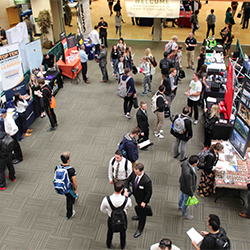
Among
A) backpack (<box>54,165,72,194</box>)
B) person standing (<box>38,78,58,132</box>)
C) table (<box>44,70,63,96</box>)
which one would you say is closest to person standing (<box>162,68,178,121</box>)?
person standing (<box>38,78,58,132</box>)

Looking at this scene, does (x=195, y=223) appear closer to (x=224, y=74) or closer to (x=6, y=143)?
(x=6, y=143)

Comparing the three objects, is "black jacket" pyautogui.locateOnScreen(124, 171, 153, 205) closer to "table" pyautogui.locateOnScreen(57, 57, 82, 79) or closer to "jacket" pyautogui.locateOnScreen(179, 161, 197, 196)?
"jacket" pyautogui.locateOnScreen(179, 161, 197, 196)

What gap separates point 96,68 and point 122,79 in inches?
153

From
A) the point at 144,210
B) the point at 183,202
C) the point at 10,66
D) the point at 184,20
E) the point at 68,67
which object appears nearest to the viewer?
the point at 144,210

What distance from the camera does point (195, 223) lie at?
478cm

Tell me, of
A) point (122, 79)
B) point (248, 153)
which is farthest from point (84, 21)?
point (248, 153)

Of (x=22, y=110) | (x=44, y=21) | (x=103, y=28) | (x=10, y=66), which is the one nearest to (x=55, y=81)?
(x=10, y=66)

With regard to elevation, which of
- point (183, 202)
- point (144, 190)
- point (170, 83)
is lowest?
point (183, 202)

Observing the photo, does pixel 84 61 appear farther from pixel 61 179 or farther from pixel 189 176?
pixel 189 176

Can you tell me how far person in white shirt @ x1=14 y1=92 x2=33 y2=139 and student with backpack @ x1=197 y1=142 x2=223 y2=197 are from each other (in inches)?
169

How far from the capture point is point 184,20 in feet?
47.6

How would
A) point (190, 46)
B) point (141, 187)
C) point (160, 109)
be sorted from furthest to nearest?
point (190, 46) → point (160, 109) → point (141, 187)

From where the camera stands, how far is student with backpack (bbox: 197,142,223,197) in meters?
4.88

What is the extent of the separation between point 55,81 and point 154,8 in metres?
4.80
